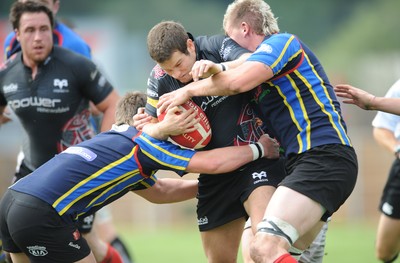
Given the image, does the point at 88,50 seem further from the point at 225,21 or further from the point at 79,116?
the point at 225,21

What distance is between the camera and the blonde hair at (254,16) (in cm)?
664

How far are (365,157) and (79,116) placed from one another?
11.4 metres

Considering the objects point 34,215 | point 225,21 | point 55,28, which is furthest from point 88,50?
point 34,215

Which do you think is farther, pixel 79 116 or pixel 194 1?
pixel 194 1

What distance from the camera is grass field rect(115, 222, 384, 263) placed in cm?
1166

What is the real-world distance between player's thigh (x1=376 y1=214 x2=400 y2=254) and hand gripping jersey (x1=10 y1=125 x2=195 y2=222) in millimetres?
3433

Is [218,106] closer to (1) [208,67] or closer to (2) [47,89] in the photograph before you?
(1) [208,67]

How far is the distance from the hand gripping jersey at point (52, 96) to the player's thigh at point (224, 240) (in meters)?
1.71

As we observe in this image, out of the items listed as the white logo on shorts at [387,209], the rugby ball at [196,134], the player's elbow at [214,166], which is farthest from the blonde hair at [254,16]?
the white logo on shorts at [387,209]

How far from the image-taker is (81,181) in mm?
6340

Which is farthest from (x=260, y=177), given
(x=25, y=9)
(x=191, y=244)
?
(x=191, y=244)

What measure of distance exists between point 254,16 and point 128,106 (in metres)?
1.19

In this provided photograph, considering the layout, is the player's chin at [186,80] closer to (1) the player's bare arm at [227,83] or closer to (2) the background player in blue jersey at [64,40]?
(1) the player's bare arm at [227,83]

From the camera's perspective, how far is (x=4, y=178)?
62.5ft
